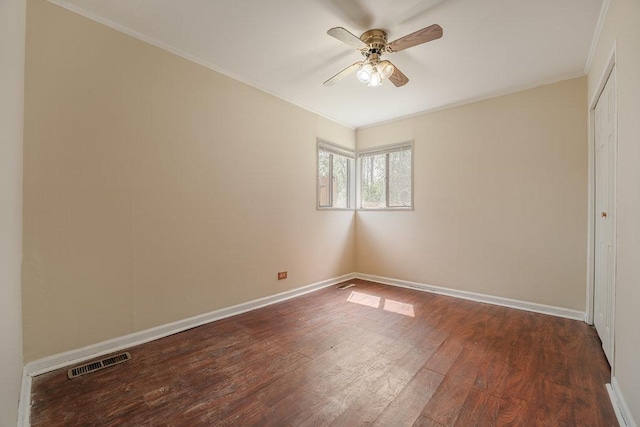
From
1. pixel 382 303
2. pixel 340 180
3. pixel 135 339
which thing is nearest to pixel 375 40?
pixel 340 180

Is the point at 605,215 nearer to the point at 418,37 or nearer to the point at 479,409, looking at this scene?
the point at 479,409

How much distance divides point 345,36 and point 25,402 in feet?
10.2

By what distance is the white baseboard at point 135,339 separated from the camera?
1.92m

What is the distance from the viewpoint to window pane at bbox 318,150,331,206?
429 centimetres

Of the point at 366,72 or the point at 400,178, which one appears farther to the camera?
the point at 400,178

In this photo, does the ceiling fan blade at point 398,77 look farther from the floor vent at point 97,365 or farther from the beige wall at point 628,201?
the floor vent at point 97,365

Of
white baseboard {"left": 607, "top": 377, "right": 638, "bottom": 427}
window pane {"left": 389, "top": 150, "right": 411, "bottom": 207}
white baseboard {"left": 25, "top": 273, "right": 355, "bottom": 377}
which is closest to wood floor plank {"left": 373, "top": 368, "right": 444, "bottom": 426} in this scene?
white baseboard {"left": 607, "top": 377, "right": 638, "bottom": 427}

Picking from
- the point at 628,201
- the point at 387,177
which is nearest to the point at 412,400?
the point at 628,201

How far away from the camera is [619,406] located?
1.54 m

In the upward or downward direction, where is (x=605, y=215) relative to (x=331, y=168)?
downward

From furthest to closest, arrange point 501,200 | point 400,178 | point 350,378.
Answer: point 400,178 → point 501,200 → point 350,378

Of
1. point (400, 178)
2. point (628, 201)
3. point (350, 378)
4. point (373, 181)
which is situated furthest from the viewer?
point (373, 181)

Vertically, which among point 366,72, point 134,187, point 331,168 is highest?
point 366,72

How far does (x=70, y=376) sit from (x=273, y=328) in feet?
4.95
